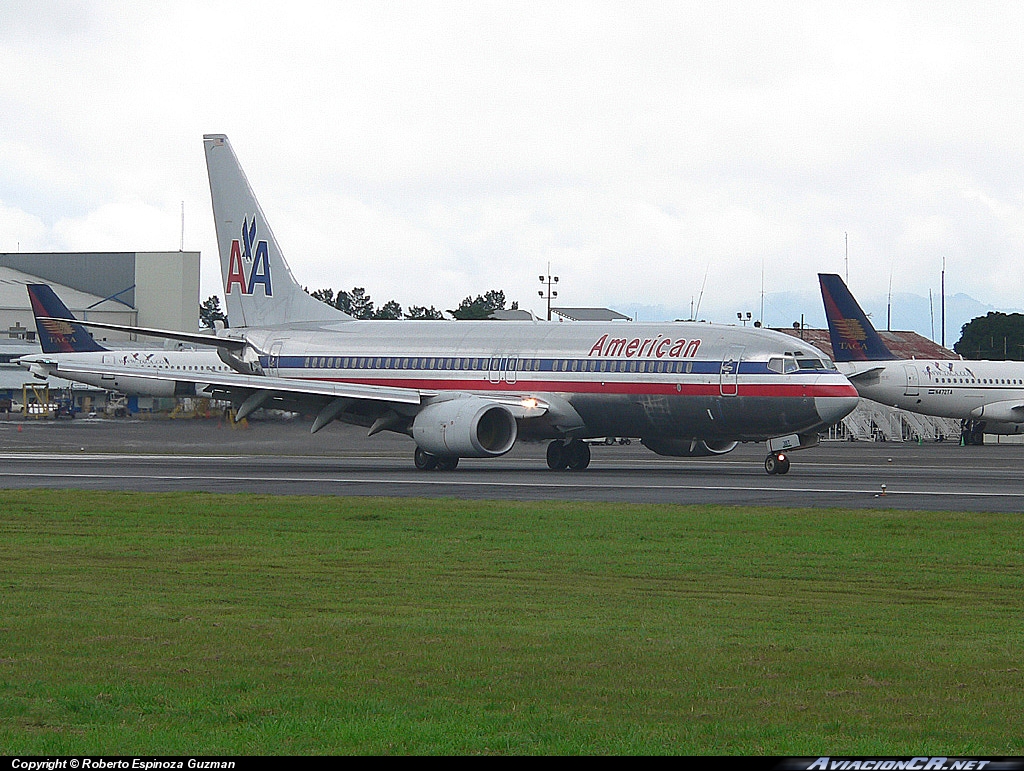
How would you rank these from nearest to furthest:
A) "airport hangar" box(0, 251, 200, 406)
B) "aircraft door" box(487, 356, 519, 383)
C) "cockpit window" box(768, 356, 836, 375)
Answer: "cockpit window" box(768, 356, 836, 375) → "aircraft door" box(487, 356, 519, 383) → "airport hangar" box(0, 251, 200, 406)

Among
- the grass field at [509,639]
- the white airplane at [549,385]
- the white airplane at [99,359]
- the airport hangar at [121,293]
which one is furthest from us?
the airport hangar at [121,293]

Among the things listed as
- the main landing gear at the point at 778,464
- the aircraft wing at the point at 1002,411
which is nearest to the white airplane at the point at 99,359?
the main landing gear at the point at 778,464

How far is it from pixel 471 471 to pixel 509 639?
86.5ft

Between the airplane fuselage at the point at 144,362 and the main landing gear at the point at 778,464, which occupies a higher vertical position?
the airplane fuselage at the point at 144,362

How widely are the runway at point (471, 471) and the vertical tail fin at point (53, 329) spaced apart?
916cm

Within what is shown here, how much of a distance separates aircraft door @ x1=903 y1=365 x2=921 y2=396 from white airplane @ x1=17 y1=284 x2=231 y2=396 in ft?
100.0

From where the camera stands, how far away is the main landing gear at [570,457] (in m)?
39.6

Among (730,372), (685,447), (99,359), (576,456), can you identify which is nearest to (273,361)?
(576,456)

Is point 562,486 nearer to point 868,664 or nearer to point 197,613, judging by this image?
point 197,613

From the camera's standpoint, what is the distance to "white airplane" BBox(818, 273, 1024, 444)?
65.1 metres

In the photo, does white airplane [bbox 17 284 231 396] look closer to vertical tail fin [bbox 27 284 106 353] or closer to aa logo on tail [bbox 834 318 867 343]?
vertical tail fin [bbox 27 284 106 353]

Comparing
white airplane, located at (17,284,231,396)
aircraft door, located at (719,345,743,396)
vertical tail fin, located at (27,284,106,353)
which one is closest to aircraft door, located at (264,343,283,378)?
white airplane, located at (17,284,231,396)

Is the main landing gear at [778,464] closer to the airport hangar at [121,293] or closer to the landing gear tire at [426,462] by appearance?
the landing gear tire at [426,462]

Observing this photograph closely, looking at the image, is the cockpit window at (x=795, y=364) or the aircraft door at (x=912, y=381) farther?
the aircraft door at (x=912, y=381)
